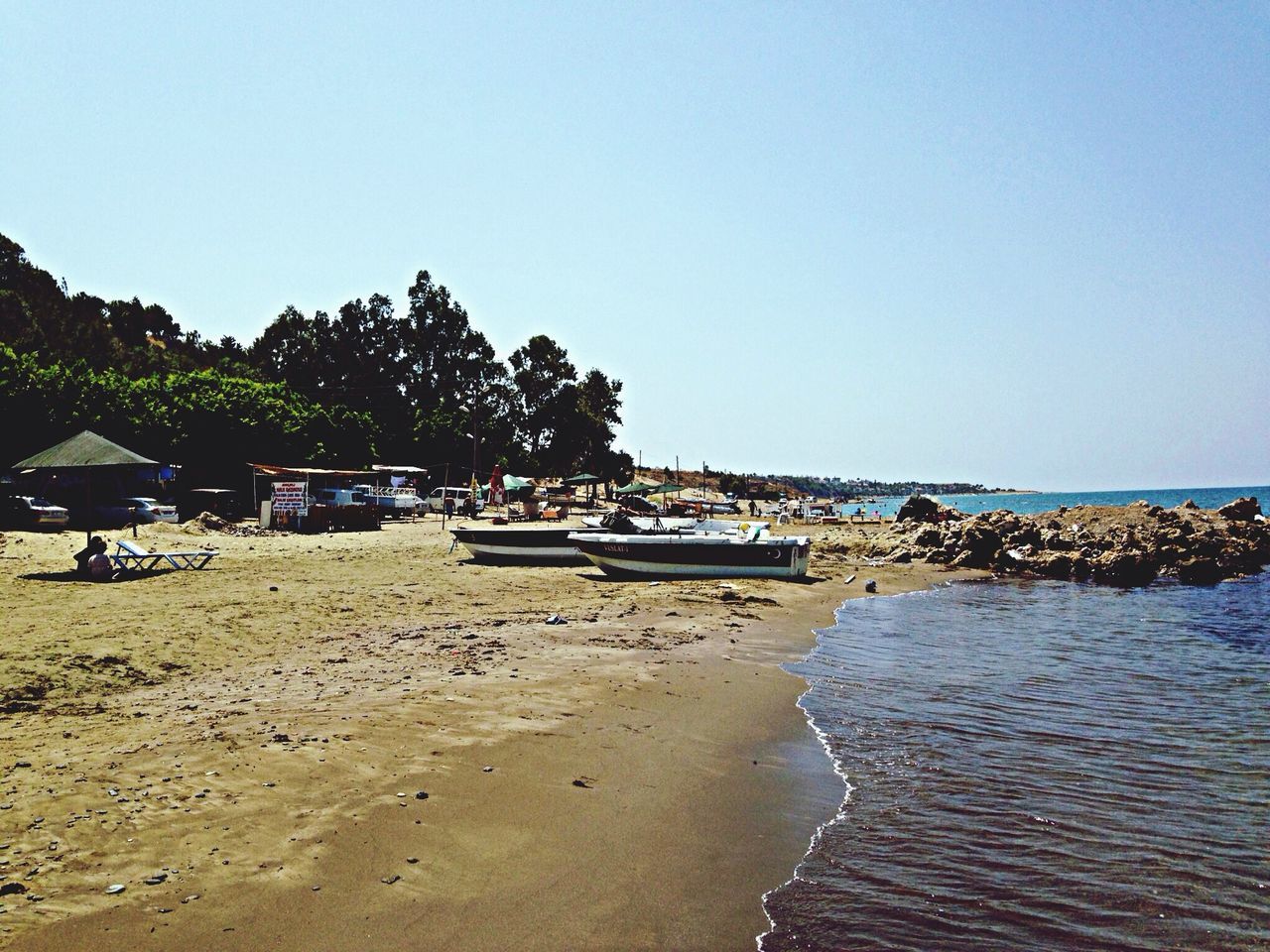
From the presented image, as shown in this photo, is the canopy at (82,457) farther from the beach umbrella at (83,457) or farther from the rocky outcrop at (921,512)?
the rocky outcrop at (921,512)

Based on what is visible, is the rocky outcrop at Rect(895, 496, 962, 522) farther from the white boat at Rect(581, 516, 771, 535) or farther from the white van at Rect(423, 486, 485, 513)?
the white boat at Rect(581, 516, 771, 535)

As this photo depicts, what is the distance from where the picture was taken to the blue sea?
4.82 metres

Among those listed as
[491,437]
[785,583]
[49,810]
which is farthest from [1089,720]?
[491,437]

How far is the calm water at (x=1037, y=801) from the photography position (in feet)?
15.8

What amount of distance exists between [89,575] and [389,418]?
194ft

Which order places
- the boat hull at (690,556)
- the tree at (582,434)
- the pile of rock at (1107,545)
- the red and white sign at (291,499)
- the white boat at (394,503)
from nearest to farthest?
the boat hull at (690,556)
the pile of rock at (1107,545)
the red and white sign at (291,499)
the white boat at (394,503)
the tree at (582,434)

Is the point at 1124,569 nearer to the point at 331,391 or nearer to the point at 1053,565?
the point at 1053,565

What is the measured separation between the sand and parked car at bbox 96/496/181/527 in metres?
19.0

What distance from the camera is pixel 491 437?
74250 millimetres

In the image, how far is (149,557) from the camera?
17594 mm

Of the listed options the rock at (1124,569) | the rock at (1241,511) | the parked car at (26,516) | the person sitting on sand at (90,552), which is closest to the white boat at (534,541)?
the person sitting on sand at (90,552)

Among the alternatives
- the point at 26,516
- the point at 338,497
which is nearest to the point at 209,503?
the point at 338,497

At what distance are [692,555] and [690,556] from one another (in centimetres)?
6

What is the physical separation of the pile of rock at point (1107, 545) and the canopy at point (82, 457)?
26.7 meters
